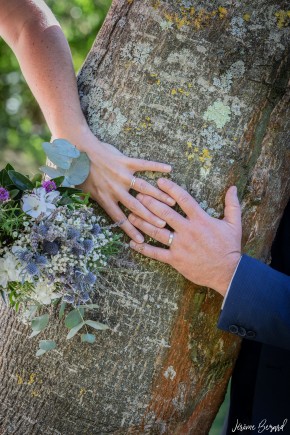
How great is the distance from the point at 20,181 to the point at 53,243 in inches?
11.9

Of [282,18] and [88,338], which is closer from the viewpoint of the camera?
[88,338]

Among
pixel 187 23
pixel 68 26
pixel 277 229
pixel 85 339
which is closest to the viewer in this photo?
pixel 85 339

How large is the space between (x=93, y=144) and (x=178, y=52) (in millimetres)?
485

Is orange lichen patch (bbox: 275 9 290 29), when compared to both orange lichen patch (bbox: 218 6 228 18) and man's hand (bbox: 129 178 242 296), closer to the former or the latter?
orange lichen patch (bbox: 218 6 228 18)

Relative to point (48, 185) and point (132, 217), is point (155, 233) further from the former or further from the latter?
point (48, 185)

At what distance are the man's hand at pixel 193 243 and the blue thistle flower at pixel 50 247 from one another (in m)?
0.38

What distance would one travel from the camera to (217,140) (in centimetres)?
254

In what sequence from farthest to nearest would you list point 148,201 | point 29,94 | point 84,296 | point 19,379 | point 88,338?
point 29,94
point 19,379
point 148,201
point 88,338
point 84,296

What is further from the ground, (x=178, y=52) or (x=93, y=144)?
(x=178, y=52)

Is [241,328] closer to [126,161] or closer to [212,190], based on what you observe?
[212,190]

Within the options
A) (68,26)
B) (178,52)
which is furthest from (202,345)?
(68,26)

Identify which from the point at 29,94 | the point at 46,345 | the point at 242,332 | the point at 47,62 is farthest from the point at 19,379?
the point at 29,94

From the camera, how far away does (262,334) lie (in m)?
2.49

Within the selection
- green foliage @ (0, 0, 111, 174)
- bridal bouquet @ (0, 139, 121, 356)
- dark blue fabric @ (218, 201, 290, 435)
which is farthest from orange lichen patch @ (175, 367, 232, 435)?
green foliage @ (0, 0, 111, 174)
